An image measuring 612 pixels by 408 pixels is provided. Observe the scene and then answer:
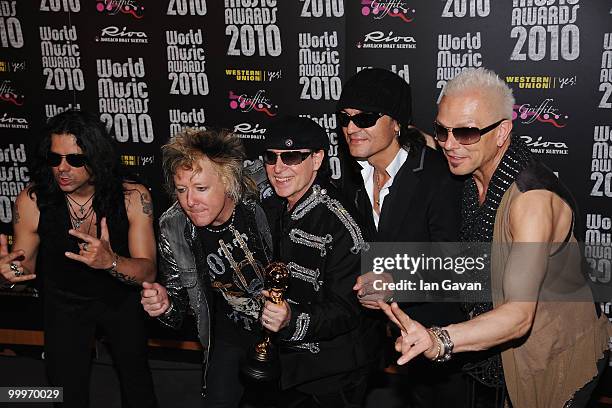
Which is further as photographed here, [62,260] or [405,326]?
[62,260]

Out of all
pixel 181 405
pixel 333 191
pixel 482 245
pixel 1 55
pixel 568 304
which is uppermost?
pixel 1 55

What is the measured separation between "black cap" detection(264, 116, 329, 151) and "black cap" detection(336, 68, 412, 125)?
0.95 ft

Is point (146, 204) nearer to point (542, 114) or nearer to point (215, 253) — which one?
point (215, 253)

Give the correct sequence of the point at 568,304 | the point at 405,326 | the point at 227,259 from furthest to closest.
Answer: the point at 227,259, the point at 568,304, the point at 405,326

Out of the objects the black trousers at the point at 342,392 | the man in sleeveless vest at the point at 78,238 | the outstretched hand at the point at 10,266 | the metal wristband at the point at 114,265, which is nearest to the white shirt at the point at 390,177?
the black trousers at the point at 342,392

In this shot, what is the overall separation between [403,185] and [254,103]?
2.11 metres

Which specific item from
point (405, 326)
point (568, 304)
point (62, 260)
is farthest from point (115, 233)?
point (568, 304)

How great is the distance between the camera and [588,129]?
4.50 m

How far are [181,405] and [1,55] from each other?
3.10 m

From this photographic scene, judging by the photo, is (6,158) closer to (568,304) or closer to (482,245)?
(482,245)

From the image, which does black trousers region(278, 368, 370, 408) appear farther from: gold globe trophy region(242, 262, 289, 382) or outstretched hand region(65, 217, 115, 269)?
outstretched hand region(65, 217, 115, 269)

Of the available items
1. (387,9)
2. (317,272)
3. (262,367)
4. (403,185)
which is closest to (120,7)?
(387,9)

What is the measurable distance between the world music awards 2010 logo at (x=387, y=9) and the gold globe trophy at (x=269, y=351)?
2.50 m

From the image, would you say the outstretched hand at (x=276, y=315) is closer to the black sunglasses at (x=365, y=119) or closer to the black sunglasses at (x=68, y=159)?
the black sunglasses at (x=365, y=119)
